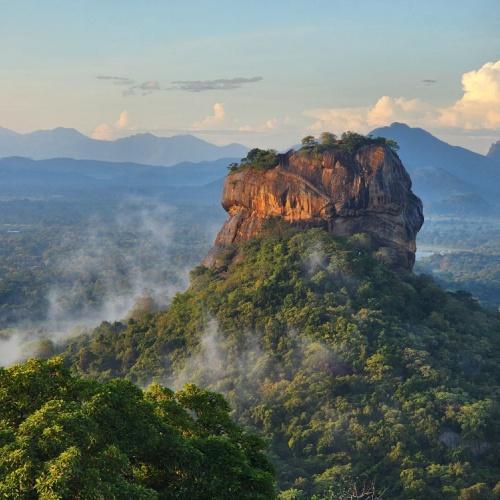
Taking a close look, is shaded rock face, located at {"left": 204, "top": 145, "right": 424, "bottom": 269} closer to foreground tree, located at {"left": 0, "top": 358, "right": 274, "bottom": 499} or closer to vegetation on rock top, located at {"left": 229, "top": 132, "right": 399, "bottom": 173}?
vegetation on rock top, located at {"left": 229, "top": 132, "right": 399, "bottom": 173}

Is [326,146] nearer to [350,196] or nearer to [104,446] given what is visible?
[350,196]

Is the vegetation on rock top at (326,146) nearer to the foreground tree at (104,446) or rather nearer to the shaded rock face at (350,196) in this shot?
the shaded rock face at (350,196)

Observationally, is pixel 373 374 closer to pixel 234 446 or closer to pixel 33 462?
pixel 234 446

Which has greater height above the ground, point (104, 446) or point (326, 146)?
point (326, 146)

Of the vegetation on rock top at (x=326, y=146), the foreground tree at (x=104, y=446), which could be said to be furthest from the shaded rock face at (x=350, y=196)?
the foreground tree at (x=104, y=446)

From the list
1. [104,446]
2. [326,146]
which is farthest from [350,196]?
[104,446]
